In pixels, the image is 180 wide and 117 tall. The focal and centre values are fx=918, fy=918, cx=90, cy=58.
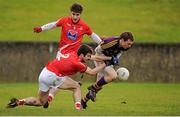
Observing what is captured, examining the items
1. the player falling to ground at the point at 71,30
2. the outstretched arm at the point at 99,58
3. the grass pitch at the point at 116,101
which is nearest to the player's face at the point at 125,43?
the outstretched arm at the point at 99,58

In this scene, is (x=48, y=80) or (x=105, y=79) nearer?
(x=48, y=80)

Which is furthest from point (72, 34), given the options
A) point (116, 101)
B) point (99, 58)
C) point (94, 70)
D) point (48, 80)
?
point (48, 80)

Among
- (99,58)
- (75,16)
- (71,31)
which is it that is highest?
(75,16)

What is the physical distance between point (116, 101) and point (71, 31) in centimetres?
239

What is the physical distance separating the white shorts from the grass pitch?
20.1 inches

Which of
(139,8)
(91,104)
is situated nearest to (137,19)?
(139,8)

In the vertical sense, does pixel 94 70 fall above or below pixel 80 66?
below

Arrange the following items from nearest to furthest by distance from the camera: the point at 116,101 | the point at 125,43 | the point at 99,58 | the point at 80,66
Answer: the point at 80,66
the point at 99,58
the point at 125,43
the point at 116,101

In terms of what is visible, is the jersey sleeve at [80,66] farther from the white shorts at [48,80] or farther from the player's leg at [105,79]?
the player's leg at [105,79]

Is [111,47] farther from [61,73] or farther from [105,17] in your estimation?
[105,17]

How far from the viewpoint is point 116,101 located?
22.6m

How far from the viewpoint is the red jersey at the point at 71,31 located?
21062 mm

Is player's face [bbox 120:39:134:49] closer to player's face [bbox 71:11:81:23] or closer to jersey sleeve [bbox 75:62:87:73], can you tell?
player's face [bbox 71:11:81:23]

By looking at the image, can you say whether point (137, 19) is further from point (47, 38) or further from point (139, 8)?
point (47, 38)
